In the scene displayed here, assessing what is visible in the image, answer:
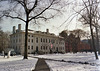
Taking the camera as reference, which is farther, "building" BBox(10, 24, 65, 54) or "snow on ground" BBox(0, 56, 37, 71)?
"building" BBox(10, 24, 65, 54)

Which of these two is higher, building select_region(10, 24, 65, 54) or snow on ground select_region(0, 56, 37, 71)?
building select_region(10, 24, 65, 54)

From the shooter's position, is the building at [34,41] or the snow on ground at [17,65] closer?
the snow on ground at [17,65]

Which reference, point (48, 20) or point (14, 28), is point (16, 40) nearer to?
point (14, 28)

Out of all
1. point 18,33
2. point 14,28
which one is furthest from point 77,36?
point 14,28

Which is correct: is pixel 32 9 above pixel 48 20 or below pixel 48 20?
above

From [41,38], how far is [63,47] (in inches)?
662

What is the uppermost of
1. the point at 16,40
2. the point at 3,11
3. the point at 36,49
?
the point at 3,11

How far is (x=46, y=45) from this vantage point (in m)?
50.6

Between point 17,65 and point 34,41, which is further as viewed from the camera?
point 34,41

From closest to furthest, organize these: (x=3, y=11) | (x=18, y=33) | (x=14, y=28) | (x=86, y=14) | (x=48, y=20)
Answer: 1. (x=86, y=14)
2. (x=3, y=11)
3. (x=48, y=20)
4. (x=18, y=33)
5. (x=14, y=28)

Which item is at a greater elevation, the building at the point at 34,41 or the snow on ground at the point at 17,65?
the building at the point at 34,41

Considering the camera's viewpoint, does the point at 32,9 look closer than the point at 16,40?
Yes

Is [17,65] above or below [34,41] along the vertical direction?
below

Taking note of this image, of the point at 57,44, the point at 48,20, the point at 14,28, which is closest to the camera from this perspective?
the point at 48,20
